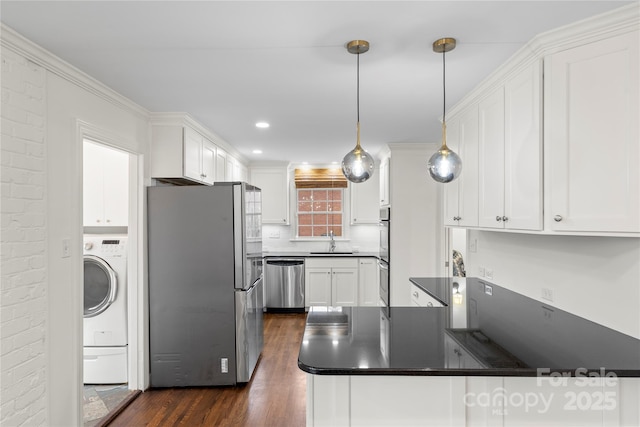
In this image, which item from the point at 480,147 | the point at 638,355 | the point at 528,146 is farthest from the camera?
the point at 480,147

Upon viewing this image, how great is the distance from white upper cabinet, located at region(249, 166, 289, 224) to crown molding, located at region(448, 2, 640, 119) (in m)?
3.90

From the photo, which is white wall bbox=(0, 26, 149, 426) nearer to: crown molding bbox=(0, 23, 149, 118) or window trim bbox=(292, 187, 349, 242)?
crown molding bbox=(0, 23, 149, 118)

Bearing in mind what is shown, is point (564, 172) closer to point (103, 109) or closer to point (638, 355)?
point (638, 355)

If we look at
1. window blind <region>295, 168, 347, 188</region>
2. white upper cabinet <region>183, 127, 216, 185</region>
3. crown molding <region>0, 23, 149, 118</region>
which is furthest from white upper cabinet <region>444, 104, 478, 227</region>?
window blind <region>295, 168, 347, 188</region>

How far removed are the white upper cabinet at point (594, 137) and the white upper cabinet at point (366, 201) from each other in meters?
3.87

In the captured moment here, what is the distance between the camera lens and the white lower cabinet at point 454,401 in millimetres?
1291

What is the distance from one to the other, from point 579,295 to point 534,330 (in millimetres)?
442

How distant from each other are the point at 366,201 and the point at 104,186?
361 cm

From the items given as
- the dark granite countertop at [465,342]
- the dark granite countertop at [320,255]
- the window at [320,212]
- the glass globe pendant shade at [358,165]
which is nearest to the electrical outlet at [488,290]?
the dark granite countertop at [465,342]

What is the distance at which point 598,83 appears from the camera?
1520 millimetres

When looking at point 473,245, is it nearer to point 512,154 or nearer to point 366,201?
point 512,154

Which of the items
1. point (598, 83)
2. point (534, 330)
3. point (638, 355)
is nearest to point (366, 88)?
point (598, 83)

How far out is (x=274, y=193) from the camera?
5.57 m

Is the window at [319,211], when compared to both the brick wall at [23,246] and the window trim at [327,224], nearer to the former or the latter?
the window trim at [327,224]
